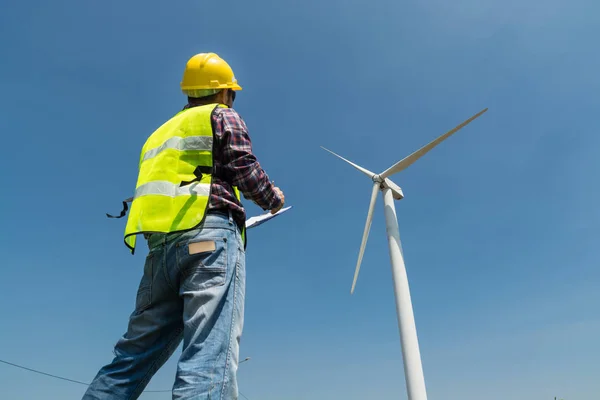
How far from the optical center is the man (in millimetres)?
2918

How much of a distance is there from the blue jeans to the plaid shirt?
249 millimetres

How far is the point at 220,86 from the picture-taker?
422cm

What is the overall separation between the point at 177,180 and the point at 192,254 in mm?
673

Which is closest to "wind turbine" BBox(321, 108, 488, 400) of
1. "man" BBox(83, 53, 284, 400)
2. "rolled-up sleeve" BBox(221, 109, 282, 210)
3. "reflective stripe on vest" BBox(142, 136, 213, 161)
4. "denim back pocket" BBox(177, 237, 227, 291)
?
"man" BBox(83, 53, 284, 400)

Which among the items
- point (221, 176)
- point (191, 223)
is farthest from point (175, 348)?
point (221, 176)

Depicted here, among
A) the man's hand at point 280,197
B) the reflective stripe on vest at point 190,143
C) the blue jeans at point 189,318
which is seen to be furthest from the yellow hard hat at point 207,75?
the blue jeans at point 189,318

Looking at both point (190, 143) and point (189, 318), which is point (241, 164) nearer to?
point (190, 143)

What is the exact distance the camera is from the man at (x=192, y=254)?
9.57 feet

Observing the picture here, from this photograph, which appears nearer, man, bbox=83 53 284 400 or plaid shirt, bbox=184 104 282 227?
man, bbox=83 53 284 400

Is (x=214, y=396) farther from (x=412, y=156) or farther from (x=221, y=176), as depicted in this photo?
(x=412, y=156)

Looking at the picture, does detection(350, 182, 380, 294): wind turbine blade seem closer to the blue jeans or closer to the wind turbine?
the wind turbine

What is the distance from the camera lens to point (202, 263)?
309cm

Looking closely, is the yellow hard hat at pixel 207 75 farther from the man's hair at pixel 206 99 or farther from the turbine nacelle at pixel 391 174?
the turbine nacelle at pixel 391 174

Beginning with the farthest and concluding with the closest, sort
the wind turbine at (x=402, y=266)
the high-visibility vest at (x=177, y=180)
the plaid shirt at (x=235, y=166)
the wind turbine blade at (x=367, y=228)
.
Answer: the wind turbine blade at (x=367, y=228) → the wind turbine at (x=402, y=266) → the plaid shirt at (x=235, y=166) → the high-visibility vest at (x=177, y=180)
